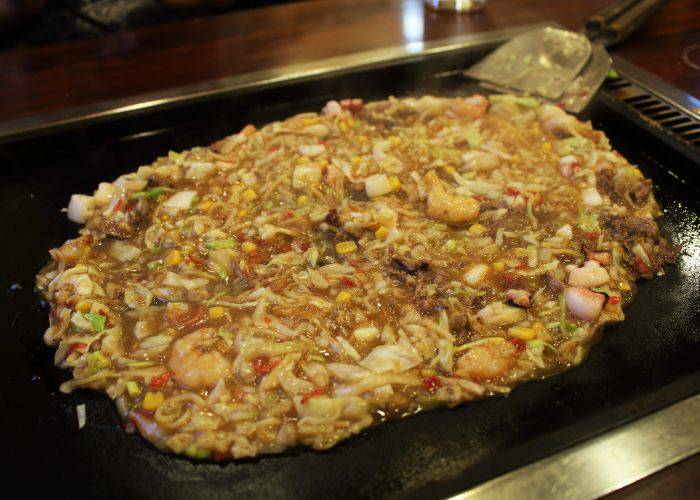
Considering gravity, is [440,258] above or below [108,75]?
below

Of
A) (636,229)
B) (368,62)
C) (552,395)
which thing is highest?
(368,62)

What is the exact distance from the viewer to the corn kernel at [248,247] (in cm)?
286

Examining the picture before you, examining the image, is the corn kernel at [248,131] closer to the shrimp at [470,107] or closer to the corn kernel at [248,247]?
the corn kernel at [248,247]

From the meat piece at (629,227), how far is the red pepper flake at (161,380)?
2270mm

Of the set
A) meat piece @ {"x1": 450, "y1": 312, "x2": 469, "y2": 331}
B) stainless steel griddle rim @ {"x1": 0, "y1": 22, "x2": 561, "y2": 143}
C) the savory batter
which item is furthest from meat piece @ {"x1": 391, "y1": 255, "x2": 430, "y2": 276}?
stainless steel griddle rim @ {"x1": 0, "y1": 22, "x2": 561, "y2": 143}

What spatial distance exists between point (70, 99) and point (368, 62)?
2144 millimetres

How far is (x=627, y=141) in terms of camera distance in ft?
12.0

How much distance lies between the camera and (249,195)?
320 cm

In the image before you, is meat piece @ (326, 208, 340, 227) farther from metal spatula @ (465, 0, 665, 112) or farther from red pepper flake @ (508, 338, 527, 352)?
metal spatula @ (465, 0, 665, 112)

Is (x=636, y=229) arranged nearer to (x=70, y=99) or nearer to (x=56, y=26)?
(x=70, y=99)

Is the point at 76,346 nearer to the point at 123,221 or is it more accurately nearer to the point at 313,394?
the point at 123,221

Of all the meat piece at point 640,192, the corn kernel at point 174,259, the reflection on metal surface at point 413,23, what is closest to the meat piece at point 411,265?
the corn kernel at point 174,259

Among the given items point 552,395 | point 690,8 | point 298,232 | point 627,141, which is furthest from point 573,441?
point 690,8

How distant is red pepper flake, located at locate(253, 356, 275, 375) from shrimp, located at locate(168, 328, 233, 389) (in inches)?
4.1
